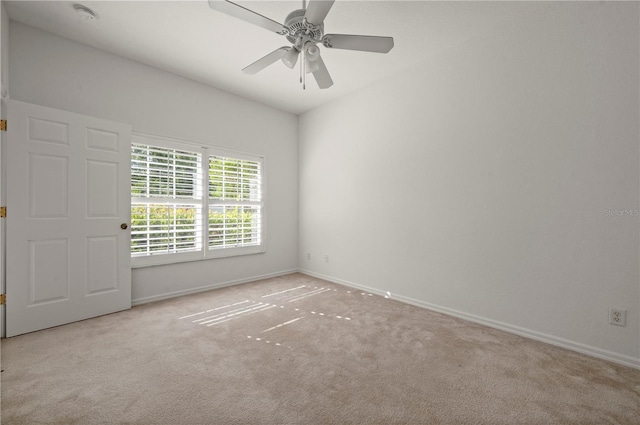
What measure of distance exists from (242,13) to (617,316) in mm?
3458

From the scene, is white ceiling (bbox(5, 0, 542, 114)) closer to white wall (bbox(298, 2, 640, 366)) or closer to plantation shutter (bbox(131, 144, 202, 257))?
white wall (bbox(298, 2, 640, 366))

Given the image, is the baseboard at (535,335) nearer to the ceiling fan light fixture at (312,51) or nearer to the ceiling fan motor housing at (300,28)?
the ceiling fan light fixture at (312,51)

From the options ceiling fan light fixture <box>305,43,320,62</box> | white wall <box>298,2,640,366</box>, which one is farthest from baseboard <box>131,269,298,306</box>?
ceiling fan light fixture <box>305,43,320,62</box>

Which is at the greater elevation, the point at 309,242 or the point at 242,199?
the point at 242,199

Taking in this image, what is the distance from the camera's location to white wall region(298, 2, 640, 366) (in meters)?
2.12

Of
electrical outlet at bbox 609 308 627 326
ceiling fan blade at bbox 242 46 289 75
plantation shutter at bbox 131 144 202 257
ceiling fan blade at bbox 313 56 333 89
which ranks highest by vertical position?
ceiling fan blade at bbox 242 46 289 75

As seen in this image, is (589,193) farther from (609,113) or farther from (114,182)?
(114,182)

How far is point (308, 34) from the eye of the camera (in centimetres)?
193

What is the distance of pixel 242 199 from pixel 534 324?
3.81 m

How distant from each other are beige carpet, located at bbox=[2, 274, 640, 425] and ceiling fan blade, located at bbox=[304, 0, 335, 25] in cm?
234

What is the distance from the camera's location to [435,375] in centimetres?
193

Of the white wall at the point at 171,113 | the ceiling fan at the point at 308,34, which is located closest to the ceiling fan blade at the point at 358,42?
the ceiling fan at the point at 308,34

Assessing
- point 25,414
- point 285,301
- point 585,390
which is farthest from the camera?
point 285,301

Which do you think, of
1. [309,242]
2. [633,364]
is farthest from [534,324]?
[309,242]
